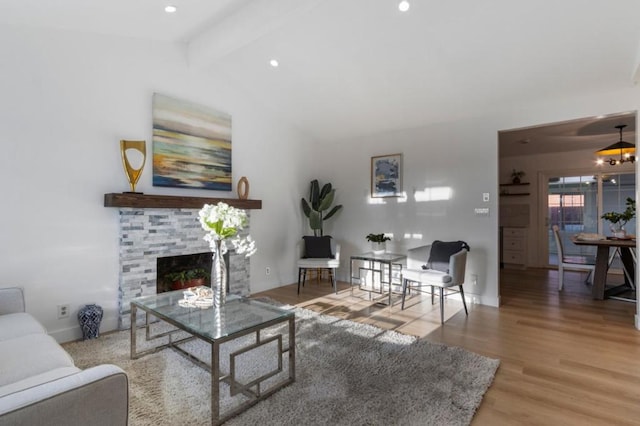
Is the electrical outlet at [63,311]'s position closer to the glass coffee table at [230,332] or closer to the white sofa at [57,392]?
the glass coffee table at [230,332]

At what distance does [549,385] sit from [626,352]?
115 cm

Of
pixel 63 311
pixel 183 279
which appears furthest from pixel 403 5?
pixel 63 311

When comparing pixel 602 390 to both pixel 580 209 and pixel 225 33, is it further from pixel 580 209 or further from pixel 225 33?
pixel 580 209

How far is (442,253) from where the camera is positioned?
4.09m

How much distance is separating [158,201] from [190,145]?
2.84 ft

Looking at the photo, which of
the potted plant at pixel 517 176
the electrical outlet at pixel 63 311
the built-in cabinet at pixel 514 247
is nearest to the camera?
the electrical outlet at pixel 63 311

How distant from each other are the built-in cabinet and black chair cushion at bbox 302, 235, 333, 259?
14.5 ft

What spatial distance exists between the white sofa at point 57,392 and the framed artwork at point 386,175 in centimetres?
427

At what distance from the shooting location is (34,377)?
4.94ft

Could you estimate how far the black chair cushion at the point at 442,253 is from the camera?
4.03 meters

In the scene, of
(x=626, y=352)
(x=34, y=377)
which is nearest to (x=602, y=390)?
(x=626, y=352)

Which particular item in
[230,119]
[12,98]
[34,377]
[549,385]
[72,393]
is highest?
[230,119]

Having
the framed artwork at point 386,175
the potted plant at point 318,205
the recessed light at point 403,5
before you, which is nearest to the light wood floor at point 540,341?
the potted plant at point 318,205

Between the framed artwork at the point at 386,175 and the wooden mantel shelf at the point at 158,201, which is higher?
the framed artwork at the point at 386,175
